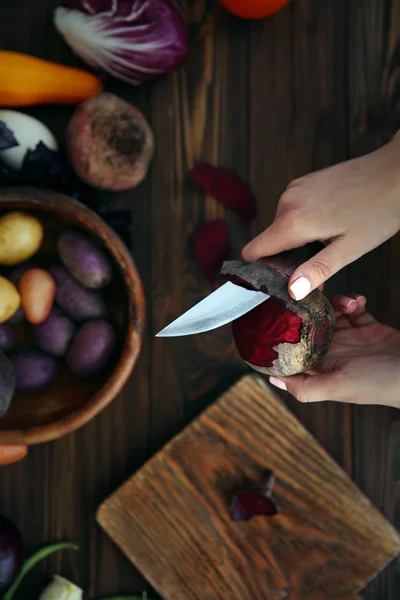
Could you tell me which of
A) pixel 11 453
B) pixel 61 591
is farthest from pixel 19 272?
pixel 61 591

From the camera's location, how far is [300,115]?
895 millimetres

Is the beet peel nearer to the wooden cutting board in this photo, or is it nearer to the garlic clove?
the wooden cutting board

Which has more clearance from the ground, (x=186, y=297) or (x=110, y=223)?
(x=110, y=223)

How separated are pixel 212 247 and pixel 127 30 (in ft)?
1.11

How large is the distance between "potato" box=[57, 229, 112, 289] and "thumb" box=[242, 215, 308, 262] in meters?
0.22

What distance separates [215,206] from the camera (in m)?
0.88

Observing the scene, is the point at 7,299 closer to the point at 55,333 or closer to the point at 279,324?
the point at 55,333

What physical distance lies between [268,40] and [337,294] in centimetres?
42

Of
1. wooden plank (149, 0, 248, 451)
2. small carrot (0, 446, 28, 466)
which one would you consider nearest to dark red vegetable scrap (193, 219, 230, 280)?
wooden plank (149, 0, 248, 451)

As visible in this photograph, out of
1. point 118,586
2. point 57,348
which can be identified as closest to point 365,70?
point 57,348

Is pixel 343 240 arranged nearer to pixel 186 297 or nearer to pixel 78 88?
pixel 186 297

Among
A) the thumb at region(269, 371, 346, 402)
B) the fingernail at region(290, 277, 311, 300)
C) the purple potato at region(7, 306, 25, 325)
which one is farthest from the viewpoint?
the purple potato at region(7, 306, 25, 325)

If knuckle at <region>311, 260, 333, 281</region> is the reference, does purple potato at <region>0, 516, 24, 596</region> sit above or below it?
below

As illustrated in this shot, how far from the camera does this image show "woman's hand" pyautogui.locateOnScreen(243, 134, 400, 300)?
0.68 m
